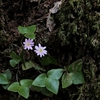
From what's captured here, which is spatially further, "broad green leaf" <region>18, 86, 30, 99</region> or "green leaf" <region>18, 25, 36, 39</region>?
"green leaf" <region>18, 25, 36, 39</region>

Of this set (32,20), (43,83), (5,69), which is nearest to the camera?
(43,83)

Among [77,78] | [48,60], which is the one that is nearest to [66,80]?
[77,78]

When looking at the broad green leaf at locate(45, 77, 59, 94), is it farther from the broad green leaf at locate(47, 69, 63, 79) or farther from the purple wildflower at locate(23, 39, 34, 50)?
the purple wildflower at locate(23, 39, 34, 50)

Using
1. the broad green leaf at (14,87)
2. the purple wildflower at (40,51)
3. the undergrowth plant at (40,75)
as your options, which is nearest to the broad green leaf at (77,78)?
the undergrowth plant at (40,75)

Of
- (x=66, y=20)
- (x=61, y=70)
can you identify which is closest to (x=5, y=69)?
(x=61, y=70)

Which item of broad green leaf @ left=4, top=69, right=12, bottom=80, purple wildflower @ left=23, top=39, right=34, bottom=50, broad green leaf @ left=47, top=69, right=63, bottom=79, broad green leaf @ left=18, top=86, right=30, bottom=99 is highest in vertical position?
purple wildflower @ left=23, top=39, right=34, bottom=50

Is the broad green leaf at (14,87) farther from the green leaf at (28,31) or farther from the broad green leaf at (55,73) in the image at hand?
the green leaf at (28,31)

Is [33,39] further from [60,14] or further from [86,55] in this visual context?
[86,55]

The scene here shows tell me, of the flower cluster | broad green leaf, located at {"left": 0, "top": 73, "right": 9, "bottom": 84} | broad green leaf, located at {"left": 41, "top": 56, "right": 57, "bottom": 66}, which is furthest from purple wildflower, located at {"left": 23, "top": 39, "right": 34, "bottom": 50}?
broad green leaf, located at {"left": 0, "top": 73, "right": 9, "bottom": 84}
